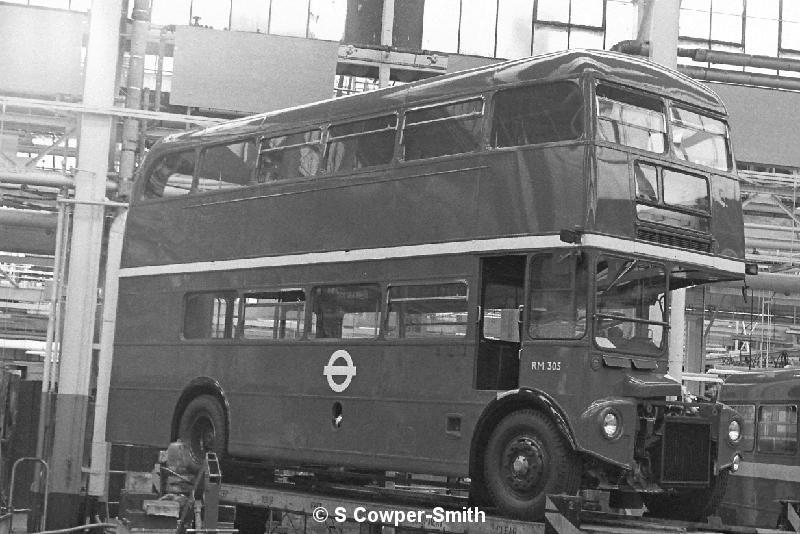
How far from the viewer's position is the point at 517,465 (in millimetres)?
11398

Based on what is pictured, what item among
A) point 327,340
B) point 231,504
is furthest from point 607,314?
point 231,504

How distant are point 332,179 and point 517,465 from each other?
13.3ft

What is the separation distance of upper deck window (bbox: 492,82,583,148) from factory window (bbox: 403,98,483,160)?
0.91 ft

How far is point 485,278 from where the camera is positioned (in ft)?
39.7

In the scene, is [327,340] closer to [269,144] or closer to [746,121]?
Answer: [269,144]

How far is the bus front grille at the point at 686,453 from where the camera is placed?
37.2ft

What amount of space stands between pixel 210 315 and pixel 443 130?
14.0ft

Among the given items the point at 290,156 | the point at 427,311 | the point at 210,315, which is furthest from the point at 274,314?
the point at 427,311

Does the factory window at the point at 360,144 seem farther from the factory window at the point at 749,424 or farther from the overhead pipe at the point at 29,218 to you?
the overhead pipe at the point at 29,218

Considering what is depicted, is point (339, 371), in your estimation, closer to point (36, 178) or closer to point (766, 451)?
point (766, 451)

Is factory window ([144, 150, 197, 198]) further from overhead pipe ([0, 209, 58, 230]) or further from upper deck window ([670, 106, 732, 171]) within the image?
overhead pipe ([0, 209, 58, 230])

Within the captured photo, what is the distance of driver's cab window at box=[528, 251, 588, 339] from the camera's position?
11312 millimetres

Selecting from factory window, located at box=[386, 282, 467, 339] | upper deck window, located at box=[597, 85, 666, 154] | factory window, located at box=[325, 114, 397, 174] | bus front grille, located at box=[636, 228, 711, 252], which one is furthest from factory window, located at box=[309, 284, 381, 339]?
upper deck window, located at box=[597, 85, 666, 154]

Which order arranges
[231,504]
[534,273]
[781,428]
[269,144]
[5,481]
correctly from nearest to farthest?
[534,273] → [231,504] → [269,144] → [781,428] → [5,481]
